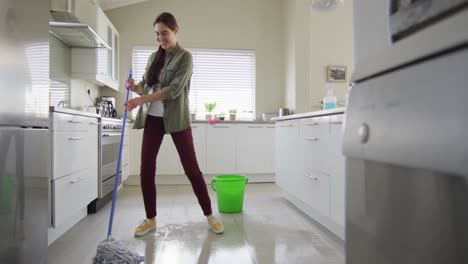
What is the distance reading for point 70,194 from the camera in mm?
2090

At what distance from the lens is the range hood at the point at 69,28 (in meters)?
2.42

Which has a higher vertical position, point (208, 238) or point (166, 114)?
point (166, 114)

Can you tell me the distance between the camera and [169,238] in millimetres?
2002

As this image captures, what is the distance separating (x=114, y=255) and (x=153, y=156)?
697 millimetres

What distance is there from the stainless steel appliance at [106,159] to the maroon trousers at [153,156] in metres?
0.86

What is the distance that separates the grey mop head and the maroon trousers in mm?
520

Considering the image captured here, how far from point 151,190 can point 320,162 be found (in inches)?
45.1

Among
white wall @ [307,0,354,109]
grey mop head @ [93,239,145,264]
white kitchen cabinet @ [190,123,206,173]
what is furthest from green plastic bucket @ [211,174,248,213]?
white wall @ [307,0,354,109]

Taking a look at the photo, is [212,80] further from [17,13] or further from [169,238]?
[17,13]

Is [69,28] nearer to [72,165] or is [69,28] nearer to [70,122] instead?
[70,122]

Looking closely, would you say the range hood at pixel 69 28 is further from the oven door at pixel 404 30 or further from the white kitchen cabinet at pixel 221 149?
the oven door at pixel 404 30

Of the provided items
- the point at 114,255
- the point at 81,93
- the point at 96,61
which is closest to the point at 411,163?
the point at 114,255

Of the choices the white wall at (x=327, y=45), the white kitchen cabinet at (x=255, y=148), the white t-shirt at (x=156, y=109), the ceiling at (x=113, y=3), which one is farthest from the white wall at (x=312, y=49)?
the white t-shirt at (x=156, y=109)

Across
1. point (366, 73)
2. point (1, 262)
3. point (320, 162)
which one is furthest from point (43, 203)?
point (320, 162)
